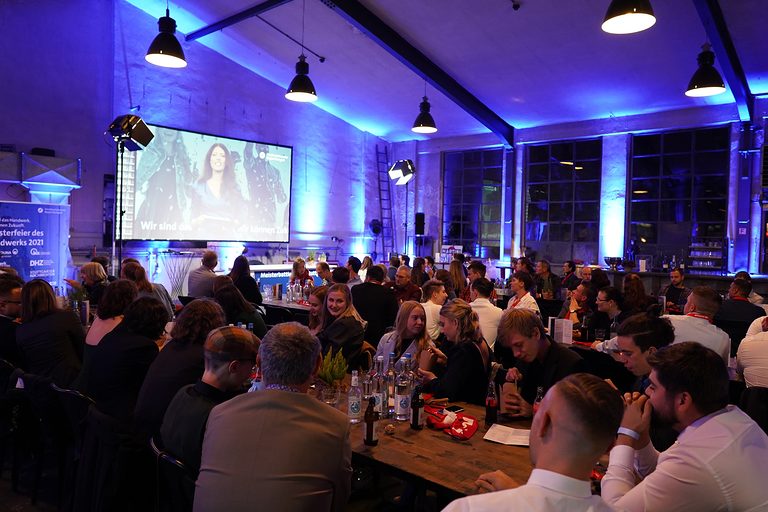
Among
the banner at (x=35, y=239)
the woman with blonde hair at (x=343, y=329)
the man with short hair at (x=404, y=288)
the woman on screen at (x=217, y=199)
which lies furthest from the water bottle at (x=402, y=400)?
the woman on screen at (x=217, y=199)

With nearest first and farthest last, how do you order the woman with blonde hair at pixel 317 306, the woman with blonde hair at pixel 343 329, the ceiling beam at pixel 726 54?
the woman with blonde hair at pixel 343 329, the woman with blonde hair at pixel 317 306, the ceiling beam at pixel 726 54

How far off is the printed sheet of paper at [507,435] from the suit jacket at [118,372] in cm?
188

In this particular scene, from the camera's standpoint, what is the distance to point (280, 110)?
39.2ft

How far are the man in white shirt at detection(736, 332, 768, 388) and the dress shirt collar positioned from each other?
2.92m

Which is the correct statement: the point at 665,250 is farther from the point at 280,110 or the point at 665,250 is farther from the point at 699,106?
the point at 280,110

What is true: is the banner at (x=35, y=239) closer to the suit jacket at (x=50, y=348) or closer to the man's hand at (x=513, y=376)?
the suit jacket at (x=50, y=348)

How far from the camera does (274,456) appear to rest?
5.82ft

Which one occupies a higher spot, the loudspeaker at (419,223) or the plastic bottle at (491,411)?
the loudspeaker at (419,223)

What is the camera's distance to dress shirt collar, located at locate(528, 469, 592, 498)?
4.15ft

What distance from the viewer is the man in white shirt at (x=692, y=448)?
1595 millimetres

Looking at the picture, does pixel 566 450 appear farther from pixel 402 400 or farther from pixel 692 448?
pixel 402 400

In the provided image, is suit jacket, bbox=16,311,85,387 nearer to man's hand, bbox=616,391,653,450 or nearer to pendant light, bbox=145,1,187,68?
man's hand, bbox=616,391,653,450

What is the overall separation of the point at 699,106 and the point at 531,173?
3506 mm

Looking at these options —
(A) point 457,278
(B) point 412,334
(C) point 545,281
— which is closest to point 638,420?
(B) point 412,334
